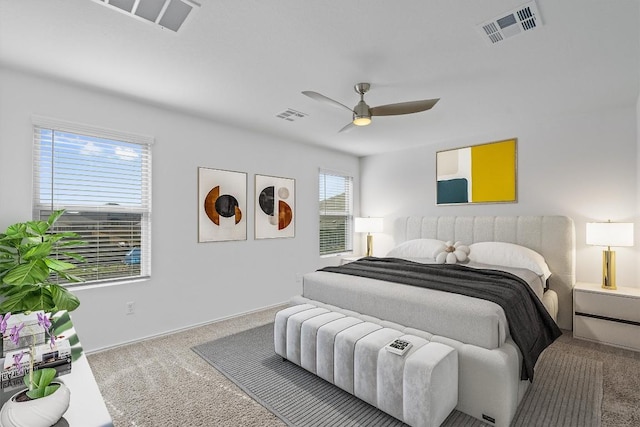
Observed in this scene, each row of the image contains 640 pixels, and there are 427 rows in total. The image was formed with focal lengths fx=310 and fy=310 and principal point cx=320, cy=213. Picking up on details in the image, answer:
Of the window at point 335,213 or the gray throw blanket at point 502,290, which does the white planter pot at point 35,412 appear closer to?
the gray throw blanket at point 502,290

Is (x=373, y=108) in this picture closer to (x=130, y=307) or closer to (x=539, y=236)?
(x=539, y=236)

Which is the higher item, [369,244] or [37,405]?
[369,244]

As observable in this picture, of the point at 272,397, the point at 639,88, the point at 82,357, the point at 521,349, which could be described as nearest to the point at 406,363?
the point at 521,349

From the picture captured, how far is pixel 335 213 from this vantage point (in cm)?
568

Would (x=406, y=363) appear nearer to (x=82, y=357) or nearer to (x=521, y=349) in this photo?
(x=521, y=349)

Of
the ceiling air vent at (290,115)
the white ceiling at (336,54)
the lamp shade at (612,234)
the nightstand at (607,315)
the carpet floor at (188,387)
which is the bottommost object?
the carpet floor at (188,387)

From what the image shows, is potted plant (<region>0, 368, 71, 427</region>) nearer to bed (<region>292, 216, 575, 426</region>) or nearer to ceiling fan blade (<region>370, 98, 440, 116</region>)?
bed (<region>292, 216, 575, 426</region>)

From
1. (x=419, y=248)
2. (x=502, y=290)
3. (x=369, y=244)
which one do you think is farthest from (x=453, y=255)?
(x=369, y=244)

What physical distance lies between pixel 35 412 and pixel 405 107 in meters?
2.75

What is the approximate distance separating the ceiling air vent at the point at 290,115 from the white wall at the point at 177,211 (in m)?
0.75

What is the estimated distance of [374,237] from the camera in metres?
5.84

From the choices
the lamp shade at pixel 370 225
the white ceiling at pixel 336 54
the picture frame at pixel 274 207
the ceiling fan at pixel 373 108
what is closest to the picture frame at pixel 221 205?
the picture frame at pixel 274 207

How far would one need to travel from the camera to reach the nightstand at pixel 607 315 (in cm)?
300

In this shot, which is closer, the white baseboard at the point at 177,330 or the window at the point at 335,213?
the white baseboard at the point at 177,330
